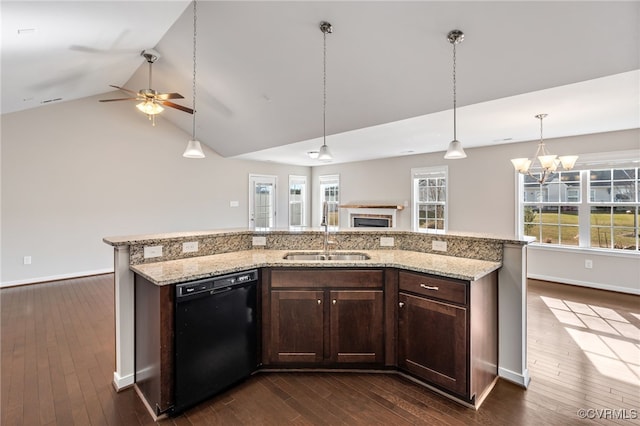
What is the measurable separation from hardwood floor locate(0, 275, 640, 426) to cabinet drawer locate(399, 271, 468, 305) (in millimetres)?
727

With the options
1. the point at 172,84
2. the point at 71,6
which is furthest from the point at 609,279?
the point at 172,84

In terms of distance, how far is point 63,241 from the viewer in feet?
16.5

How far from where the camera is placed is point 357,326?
233 centimetres

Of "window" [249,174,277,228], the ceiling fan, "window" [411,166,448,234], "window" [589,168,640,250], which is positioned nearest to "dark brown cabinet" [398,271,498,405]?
the ceiling fan

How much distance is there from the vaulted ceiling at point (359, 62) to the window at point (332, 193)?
3.46 meters

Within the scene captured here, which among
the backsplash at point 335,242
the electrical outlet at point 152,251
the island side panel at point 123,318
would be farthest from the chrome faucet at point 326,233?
the island side panel at point 123,318

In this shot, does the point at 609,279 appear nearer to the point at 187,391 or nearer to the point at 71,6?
the point at 187,391

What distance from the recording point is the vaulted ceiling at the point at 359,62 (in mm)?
2260

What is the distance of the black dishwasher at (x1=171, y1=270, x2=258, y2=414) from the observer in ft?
6.25

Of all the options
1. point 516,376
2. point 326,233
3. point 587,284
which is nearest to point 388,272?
point 326,233

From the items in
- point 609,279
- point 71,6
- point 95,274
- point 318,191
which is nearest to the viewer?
point 71,6

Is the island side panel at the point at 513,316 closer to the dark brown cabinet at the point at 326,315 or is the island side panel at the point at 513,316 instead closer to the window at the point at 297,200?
the dark brown cabinet at the point at 326,315

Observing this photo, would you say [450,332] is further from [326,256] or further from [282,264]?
[282,264]

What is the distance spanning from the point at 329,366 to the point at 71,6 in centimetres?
347
